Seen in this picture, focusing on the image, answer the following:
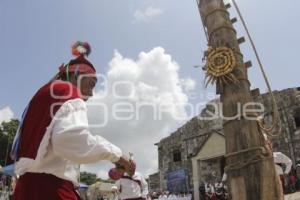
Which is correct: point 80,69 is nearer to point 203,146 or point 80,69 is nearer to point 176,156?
point 203,146

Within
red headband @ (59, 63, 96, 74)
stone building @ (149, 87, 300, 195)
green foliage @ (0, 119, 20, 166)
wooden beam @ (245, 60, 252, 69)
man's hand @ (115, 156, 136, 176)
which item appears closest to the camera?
man's hand @ (115, 156, 136, 176)

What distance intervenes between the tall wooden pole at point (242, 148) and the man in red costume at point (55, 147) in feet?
7.40

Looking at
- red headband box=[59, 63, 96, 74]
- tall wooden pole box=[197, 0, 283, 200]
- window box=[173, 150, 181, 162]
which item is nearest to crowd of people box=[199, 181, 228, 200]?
window box=[173, 150, 181, 162]

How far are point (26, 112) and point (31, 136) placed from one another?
0.80 feet

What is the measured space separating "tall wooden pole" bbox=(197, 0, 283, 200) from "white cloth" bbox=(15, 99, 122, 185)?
2.38 metres

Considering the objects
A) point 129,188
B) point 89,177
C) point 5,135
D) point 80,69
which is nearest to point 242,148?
point 80,69

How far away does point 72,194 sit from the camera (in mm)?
1965

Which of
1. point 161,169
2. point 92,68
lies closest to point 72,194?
point 92,68

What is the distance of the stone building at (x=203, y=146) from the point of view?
19469mm

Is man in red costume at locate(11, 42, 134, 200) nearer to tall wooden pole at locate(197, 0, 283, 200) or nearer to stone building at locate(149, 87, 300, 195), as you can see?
tall wooden pole at locate(197, 0, 283, 200)

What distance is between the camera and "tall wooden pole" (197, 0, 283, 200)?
377 centimetres

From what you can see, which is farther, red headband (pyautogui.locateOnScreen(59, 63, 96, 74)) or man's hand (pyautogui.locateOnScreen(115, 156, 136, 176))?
red headband (pyautogui.locateOnScreen(59, 63, 96, 74))

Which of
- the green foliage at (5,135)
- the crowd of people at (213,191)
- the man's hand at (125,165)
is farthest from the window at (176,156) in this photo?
the man's hand at (125,165)

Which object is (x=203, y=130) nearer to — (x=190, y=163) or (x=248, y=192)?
(x=190, y=163)
